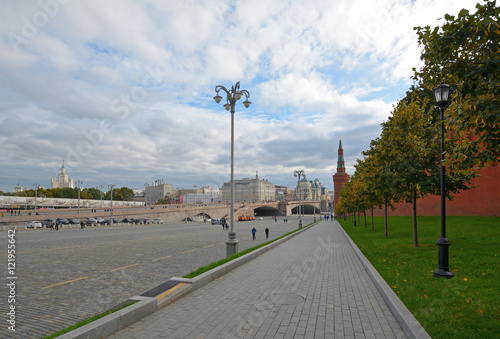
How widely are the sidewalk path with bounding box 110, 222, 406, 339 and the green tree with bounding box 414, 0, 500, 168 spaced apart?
157 inches

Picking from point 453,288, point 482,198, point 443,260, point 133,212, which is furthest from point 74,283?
point 133,212

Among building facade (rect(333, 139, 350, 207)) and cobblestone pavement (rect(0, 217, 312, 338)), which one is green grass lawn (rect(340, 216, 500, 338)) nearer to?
cobblestone pavement (rect(0, 217, 312, 338))

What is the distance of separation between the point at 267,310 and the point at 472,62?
20.2ft

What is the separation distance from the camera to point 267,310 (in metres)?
6.57

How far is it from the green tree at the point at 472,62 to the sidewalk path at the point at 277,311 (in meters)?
3.98

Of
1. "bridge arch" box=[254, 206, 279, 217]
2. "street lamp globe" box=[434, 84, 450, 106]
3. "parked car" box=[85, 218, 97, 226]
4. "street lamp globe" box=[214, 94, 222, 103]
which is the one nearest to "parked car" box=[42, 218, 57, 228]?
"parked car" box=[85, 218, 97, 226]

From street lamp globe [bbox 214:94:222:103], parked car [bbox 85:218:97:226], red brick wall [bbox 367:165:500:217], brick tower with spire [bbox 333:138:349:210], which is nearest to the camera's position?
street lamp globe [bbox 214:94:222:103]

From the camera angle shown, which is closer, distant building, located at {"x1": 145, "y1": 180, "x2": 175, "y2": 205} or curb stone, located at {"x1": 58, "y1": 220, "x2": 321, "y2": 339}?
curb stone, located at {"x1": 58, "y1": 220, "x2": 321, "y2": 339}

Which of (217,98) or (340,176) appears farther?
(340,176)

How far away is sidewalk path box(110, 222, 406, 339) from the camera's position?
540cm

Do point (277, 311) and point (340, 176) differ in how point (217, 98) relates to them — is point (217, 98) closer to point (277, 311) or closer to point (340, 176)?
point (277, 311)

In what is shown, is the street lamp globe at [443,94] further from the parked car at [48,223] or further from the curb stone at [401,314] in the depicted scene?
the parked car at [48,223]

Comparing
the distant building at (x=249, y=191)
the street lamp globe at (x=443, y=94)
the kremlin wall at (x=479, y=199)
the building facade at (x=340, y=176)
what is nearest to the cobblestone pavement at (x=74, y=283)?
the street lamp globe at (x=443, y=94)

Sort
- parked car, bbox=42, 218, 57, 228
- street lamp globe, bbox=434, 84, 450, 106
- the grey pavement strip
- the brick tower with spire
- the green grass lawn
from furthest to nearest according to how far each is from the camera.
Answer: the brick tower with spire → parked car, bbox=42, 218, 57, 228 → street lamp globe, bbox=434, 84, 450, 106 → the grey pavement strip → the green grass lawn
